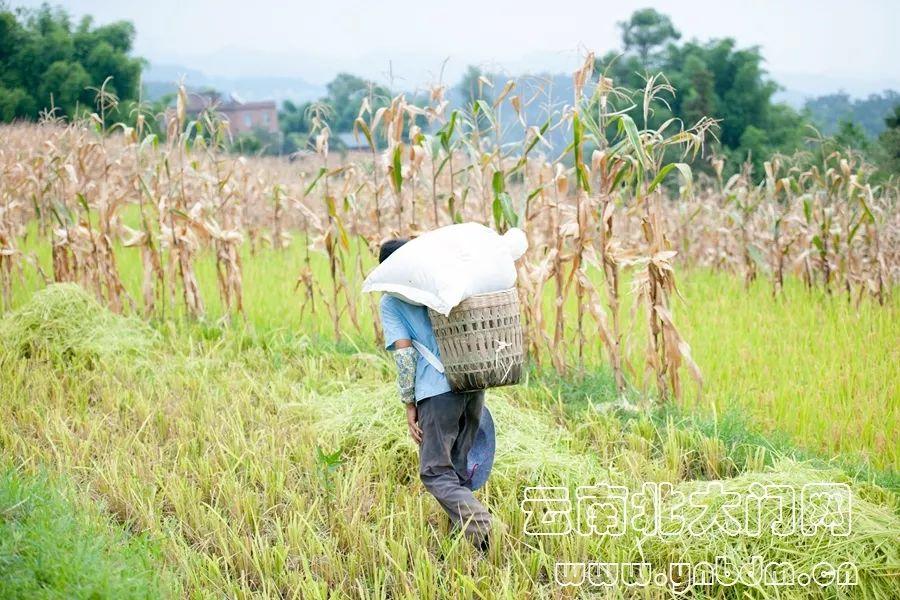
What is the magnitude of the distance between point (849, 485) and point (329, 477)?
2.34 meters

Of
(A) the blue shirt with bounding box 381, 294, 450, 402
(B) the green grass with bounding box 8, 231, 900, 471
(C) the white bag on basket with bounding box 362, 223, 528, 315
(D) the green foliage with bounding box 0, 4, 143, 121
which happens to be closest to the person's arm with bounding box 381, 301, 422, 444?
(A) the blue shirt with bounding box 381, 294, 450, 402

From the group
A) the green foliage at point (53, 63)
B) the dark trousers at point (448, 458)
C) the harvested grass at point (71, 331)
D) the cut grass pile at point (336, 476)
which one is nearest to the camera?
the cut grass pile at point (336, 476)

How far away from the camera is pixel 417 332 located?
3.31 metres

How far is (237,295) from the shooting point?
250 inches

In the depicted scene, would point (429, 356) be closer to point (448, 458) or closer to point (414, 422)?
point (414, 422)

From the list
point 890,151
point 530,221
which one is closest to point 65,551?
point 530,221

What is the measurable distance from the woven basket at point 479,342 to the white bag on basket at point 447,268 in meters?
0.06

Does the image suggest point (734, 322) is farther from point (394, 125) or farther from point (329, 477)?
point (329, 477)

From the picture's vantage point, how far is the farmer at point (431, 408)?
3.15 meters

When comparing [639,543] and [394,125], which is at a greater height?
[394,125]

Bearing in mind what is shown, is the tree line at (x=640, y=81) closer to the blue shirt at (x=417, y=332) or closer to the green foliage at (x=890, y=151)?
the green foliage at (x=890, y=151)

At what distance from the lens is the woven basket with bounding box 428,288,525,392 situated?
10.0 feet

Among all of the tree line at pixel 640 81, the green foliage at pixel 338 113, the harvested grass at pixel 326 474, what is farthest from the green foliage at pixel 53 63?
the harvested grass at pixel 326 474

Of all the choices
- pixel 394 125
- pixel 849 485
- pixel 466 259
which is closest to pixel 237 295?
pixel 394 125
